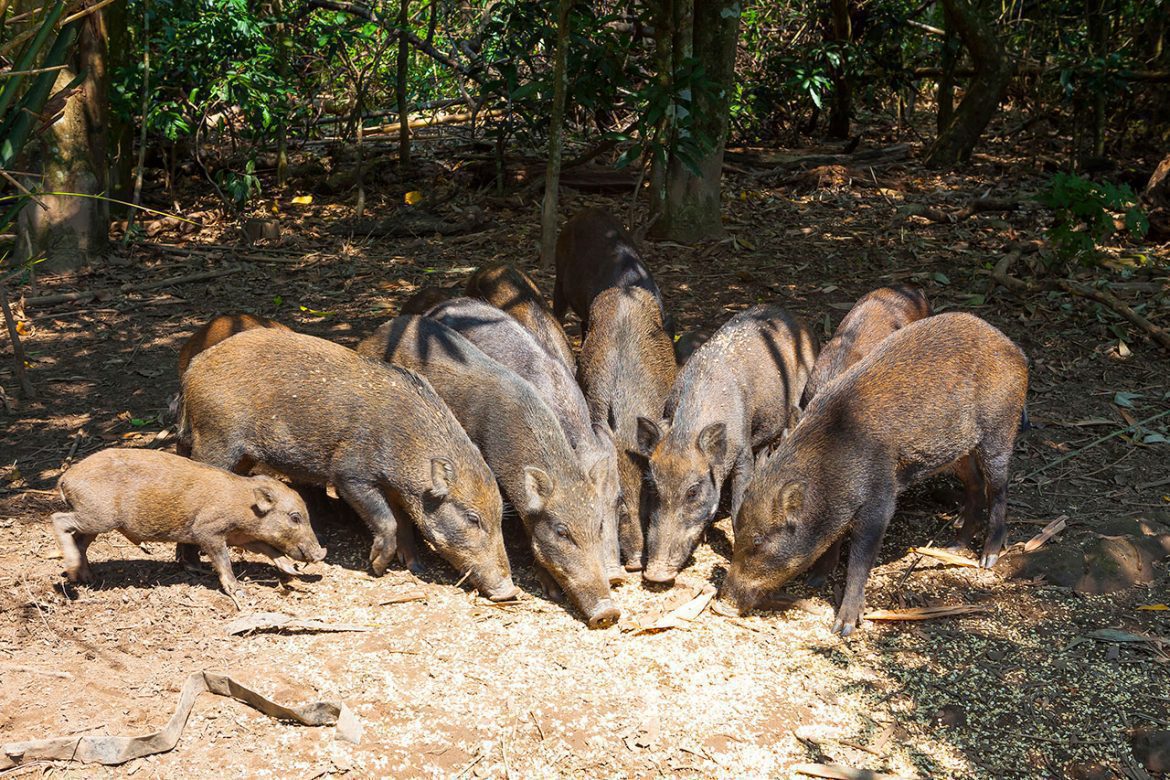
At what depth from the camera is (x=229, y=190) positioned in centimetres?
1063

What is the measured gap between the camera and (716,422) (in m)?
6.08

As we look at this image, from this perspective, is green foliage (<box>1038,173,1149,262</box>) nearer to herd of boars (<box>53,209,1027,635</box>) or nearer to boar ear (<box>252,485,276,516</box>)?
herd of boars (<box>53,209,1027,635</box>)

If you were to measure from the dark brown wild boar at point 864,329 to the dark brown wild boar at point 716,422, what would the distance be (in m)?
0.22

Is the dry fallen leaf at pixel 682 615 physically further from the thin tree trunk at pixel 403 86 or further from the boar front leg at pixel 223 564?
the thin tree trunk at pixel 403 86

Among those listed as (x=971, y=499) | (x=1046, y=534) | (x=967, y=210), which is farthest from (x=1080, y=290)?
(x=1046, y=534)

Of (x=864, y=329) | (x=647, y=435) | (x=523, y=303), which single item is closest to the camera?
(x=647, y=435)

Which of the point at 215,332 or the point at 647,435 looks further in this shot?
the point at 215,332

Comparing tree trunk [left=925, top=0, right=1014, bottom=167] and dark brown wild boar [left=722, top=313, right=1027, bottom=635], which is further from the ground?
tree trunk [left=925, top=0, right=1014, bottom=167]

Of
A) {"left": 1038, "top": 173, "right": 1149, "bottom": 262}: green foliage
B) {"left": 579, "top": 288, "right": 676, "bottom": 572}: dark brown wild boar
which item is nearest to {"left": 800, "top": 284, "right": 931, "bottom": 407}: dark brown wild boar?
{"left": 579, "top": 288, "right": 676, "bottom": 572}: dark brown wild boar

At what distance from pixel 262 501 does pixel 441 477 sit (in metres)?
0.89

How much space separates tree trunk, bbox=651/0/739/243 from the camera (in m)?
9.19

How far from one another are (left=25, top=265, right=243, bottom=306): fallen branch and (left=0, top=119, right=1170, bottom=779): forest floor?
1277mm

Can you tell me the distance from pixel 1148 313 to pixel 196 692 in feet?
24.3

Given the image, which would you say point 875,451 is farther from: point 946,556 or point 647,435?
point 647,435
